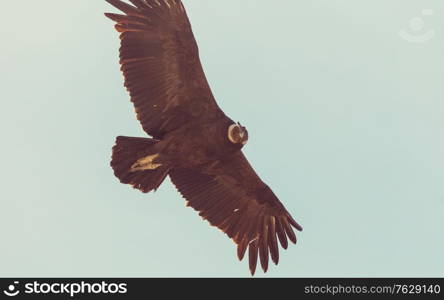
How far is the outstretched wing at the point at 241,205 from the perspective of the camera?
17.4m

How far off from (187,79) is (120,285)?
348cm

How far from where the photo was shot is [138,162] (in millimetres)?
16359

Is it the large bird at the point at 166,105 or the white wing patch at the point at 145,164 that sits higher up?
the large bird at the point at 166,105

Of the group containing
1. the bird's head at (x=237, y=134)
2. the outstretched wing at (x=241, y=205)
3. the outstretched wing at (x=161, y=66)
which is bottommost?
the outstretched wing at (x=241, y=205)

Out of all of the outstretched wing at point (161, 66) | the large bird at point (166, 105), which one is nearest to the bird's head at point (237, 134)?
the large bird at point (166, 105)

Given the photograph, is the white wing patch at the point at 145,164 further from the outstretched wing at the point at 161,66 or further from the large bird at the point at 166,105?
the outstretched wing at the point at 161,66

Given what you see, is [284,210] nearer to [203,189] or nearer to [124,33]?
[203,189]

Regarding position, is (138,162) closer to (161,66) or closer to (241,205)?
(161,66)

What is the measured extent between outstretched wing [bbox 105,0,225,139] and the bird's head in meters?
0.42

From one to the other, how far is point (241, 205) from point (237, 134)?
2054mm

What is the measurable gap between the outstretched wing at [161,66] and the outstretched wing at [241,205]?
112 centimetres

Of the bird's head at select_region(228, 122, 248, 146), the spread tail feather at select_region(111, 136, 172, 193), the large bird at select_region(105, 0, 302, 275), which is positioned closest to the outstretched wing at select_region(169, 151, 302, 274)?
the large bird at select_region(105, 0, 302, 275)

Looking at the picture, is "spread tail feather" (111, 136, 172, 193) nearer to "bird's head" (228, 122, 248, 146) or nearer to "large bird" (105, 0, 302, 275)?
"large bird" (105, 0, 302, 275)

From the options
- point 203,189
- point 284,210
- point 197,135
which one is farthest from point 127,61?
point 284,210
